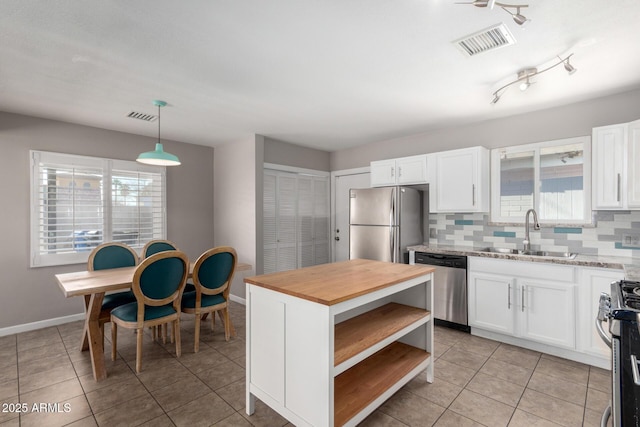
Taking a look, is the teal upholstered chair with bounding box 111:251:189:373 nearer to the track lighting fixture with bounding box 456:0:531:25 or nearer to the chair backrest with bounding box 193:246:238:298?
the chair backrest with bounding box 193:246:238:298

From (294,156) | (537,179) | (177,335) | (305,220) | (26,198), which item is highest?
(294,156)

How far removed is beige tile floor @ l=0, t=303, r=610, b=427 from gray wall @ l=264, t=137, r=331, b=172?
2723 millimetres

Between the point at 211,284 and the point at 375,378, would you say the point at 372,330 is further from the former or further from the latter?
the point at 211,284

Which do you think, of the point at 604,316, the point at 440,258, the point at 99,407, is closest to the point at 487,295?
the point at 440,258

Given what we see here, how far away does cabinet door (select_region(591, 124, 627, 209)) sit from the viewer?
262 cm

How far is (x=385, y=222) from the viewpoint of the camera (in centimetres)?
386

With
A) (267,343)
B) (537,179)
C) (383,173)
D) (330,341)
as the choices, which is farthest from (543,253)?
(267,343)

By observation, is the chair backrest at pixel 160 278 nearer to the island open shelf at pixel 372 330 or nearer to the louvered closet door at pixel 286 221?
the island open shelf at pixel 372 330

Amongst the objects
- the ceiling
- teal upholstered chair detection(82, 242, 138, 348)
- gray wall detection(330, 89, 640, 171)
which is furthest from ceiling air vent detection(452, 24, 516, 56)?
teal upholstered chair detection(82, 242, 138, 348)

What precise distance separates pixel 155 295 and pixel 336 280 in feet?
5.46

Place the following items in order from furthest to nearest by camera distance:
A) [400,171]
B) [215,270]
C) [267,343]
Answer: [400,171] → [215,270] → [267,343]

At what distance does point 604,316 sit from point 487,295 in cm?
190

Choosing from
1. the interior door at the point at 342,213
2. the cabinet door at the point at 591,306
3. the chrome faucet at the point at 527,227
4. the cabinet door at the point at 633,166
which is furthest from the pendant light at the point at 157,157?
the cabinet door at the point at 633,166

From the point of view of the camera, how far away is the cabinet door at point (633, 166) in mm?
2518
